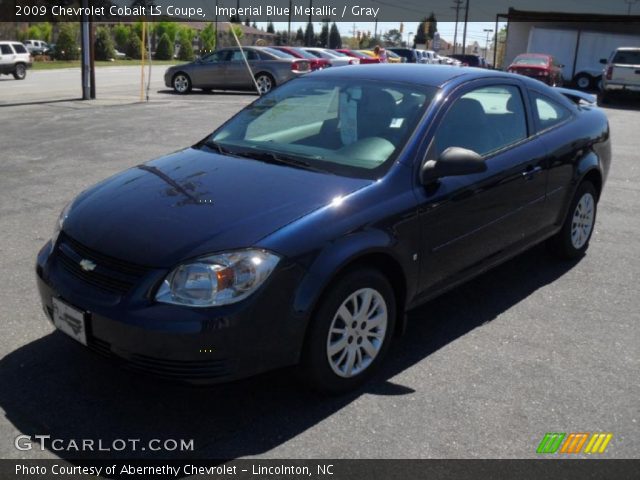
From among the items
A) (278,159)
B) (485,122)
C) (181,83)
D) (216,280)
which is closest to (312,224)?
(216,280)

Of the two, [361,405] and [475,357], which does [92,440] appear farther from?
[475,357]

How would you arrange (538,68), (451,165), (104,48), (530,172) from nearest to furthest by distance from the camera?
(451,165) → (530,172) → (538,68) → (104,48)

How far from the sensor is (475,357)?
3967 millimetres

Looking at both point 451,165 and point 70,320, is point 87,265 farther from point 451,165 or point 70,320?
point 451,165

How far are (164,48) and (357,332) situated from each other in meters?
58.8

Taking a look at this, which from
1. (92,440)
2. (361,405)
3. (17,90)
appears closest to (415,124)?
(361,405)

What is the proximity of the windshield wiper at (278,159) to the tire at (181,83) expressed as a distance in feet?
59.1

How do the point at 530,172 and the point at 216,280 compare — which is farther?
the point at 530,172

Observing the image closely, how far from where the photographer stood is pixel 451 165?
3758 millimetres

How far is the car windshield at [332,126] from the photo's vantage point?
392cm

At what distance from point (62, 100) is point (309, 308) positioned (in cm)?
1619

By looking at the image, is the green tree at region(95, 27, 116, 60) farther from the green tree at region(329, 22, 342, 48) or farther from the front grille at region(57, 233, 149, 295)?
the green tree at region(329, 22, 342, 48)

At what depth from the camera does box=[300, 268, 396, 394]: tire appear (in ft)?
10.7

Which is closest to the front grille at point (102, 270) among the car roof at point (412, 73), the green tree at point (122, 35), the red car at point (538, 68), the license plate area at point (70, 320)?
the license plate area at point (70, 320)
